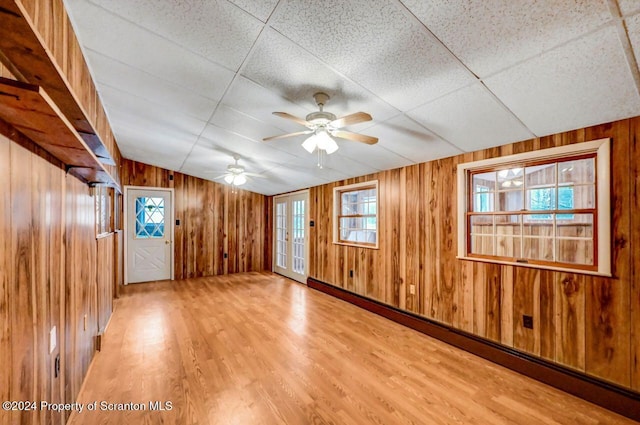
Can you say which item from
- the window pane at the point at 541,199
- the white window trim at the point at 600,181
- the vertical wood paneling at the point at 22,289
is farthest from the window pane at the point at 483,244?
the vertical wood paneling at the point at 22,289

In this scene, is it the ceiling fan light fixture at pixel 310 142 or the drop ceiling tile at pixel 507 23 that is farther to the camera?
the ceiling fan light fixture at pixel 310 142

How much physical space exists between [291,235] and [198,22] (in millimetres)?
5172

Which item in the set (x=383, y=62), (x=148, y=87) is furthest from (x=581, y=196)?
(x=148, y=87)

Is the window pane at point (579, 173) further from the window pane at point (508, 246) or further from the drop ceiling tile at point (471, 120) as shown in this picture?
the drop ceiling tile at point (471, 120)

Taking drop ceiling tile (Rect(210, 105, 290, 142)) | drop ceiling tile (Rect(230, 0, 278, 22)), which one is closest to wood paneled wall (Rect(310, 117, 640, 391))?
drop ceiling tile (Rect(210, 105, 290, 142))

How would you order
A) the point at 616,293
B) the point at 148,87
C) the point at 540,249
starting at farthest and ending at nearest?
the point at 540,249 < the point at 148,87 < the point at 616,293

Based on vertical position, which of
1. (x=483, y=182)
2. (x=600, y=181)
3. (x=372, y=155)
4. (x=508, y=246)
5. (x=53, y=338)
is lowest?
(x=53, y=338)

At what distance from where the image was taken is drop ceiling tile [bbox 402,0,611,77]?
1.29m

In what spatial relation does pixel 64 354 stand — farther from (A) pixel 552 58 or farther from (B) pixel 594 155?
(B) pixel 594 155

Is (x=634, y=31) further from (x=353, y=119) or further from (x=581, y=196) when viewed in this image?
(x=581, y=196)

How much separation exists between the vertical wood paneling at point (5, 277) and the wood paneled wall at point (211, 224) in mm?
5403

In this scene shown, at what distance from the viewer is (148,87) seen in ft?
8.17

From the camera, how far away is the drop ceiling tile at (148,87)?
225cm

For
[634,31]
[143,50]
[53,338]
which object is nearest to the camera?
[634,31]
